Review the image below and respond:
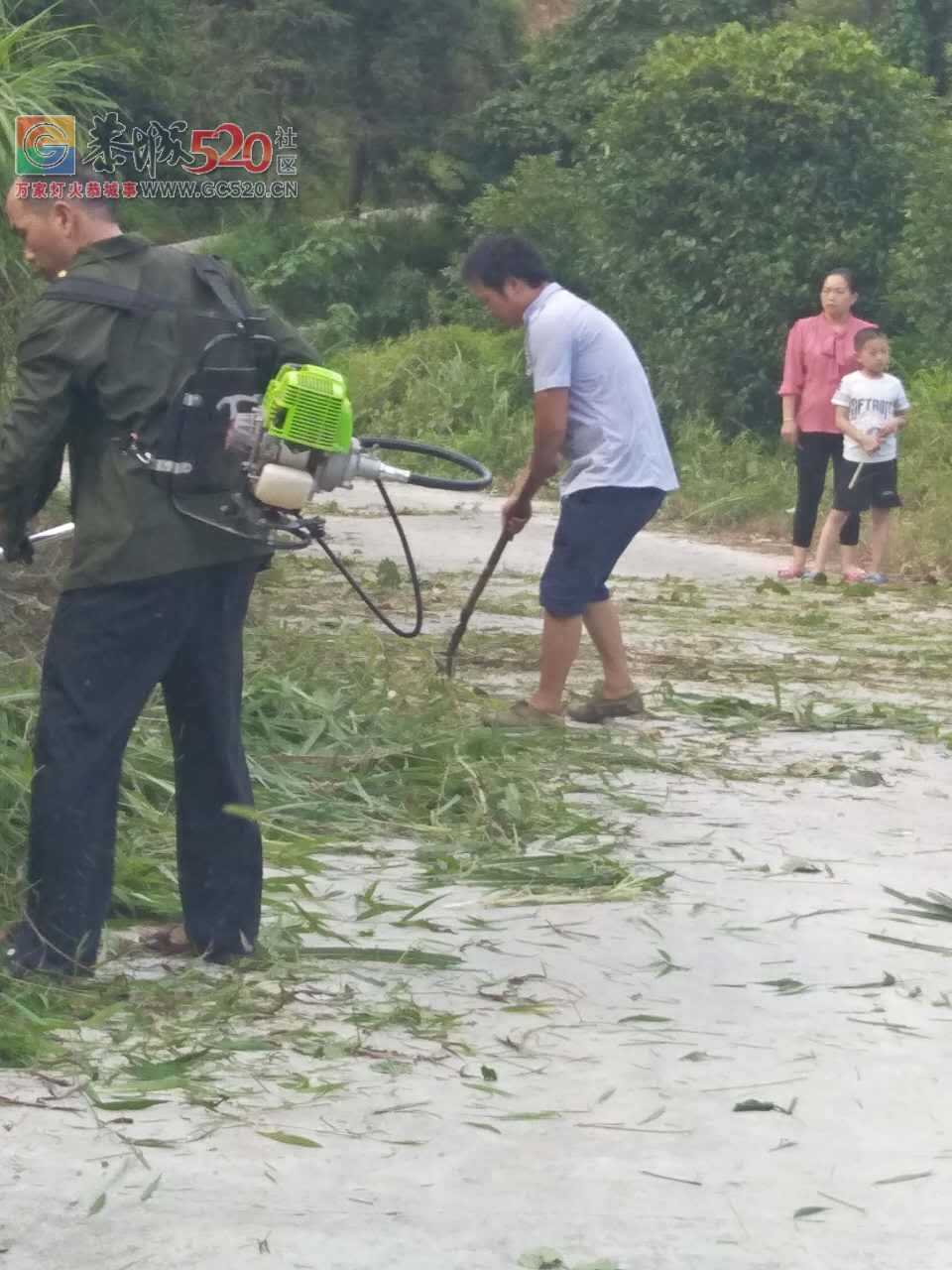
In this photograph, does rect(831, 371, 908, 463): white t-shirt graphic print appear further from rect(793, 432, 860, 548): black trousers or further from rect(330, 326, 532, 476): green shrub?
rect(330, 326, 532, 476): green shrub

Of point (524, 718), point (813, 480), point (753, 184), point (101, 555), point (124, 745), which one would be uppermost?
Result: point (753, 184)

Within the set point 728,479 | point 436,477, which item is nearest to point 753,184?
point 728,479

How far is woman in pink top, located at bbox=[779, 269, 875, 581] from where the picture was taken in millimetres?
13680

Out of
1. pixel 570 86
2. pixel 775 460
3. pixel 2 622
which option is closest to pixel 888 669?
pixel 2 622

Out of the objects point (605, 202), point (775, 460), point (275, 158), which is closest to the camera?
point (775, 460)

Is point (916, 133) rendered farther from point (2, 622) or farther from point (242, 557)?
point (242, 557)

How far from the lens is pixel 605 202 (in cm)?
2047

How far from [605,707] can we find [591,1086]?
13.6 ft

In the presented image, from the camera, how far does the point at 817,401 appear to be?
13781 millimetres

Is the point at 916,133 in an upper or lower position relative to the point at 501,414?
upper

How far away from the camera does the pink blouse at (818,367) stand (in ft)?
45.2

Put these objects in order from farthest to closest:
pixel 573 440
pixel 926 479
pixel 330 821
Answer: pixel 926 479, pixel 573 440, pixel 330 821

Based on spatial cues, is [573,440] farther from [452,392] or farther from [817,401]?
[452,392]

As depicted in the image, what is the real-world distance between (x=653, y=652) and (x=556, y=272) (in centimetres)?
1498
